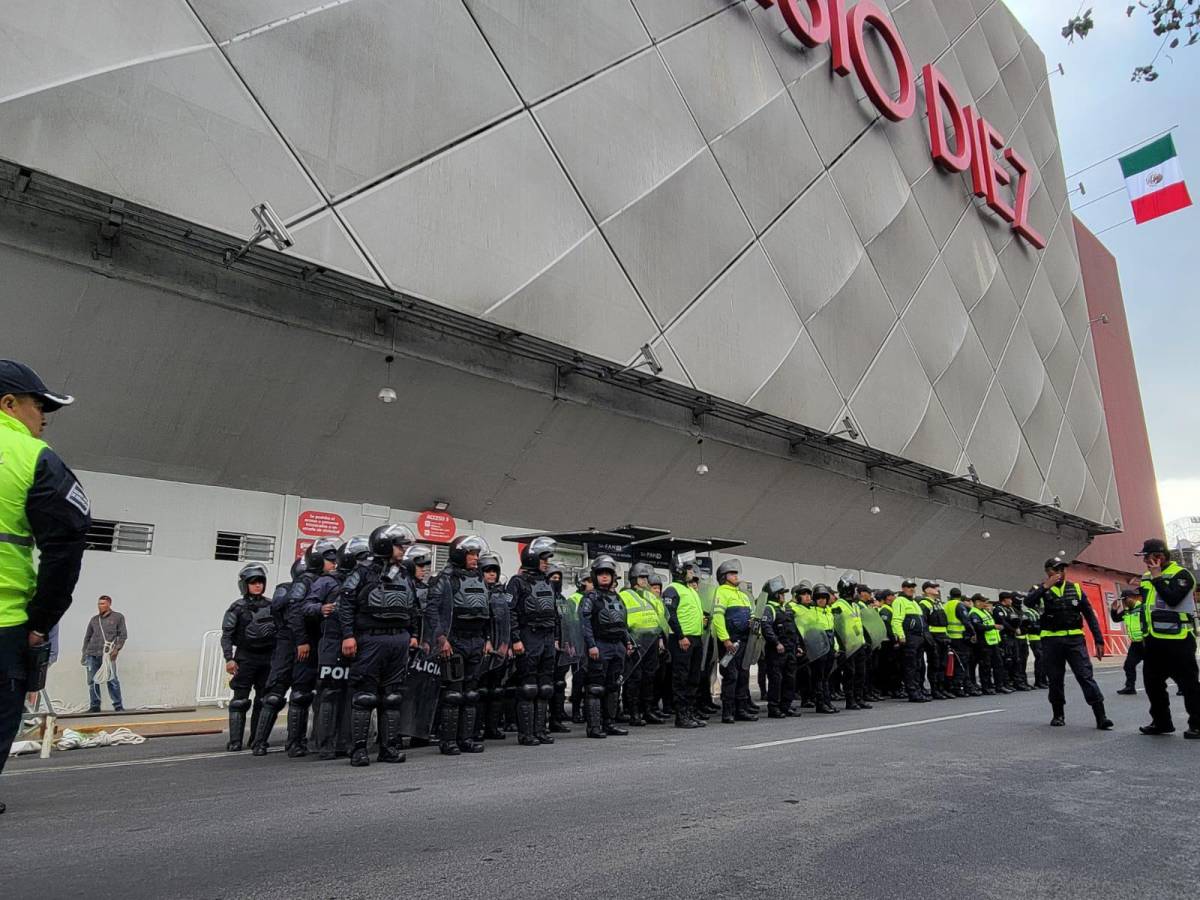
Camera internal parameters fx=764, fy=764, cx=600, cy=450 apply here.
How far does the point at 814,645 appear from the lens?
1089 cm

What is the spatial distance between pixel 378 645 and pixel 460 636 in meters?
0.96

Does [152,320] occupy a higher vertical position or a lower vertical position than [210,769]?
higher

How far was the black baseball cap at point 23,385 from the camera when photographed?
334 centimetres

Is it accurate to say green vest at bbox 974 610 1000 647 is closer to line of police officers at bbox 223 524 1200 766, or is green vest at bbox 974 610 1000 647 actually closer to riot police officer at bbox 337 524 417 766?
line of police officers at bbox 223 524 1200 766

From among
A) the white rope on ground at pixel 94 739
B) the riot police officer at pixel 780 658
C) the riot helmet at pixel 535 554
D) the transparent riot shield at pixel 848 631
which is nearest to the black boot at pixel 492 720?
the riot helmet at pixel 535 554

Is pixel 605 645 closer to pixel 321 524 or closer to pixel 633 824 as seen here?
pixel 633 824

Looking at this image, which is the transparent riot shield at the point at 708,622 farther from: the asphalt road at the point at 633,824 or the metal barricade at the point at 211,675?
the metal barricade at the point at 211,675

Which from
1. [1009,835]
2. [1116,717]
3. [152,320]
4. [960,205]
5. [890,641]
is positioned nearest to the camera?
[1009,835]

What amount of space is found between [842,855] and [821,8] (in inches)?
870

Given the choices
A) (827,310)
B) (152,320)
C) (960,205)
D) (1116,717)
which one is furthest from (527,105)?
(960,205)

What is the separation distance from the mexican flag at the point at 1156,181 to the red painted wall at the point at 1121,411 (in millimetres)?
12127

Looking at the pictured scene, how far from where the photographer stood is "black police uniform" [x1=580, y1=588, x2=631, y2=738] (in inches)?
322

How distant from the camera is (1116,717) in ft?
28.9

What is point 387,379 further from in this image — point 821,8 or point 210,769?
point 821,8
